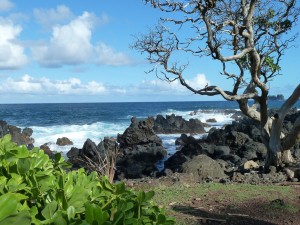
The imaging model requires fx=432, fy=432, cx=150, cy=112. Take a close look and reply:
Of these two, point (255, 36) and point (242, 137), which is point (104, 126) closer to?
point (242, 137)

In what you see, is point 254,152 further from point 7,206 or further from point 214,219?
point 7,206

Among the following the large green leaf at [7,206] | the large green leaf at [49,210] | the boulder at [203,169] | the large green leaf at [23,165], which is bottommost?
the boulder at [203,169]

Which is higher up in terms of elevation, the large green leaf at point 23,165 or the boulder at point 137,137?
the large green leaf at point 23,165

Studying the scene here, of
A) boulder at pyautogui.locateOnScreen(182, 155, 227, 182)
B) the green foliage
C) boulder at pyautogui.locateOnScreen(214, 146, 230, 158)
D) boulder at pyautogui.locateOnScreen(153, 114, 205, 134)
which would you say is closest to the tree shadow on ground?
the green foliage

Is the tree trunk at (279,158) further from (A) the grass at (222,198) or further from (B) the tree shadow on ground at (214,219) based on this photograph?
(B) the tree shadow on ground at (214,219)

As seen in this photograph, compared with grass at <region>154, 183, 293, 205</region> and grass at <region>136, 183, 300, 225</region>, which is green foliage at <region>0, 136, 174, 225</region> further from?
grass at <region>154, 183, 293, 205</region>

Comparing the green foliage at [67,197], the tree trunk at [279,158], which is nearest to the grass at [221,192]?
the tree trunk at [279,158]

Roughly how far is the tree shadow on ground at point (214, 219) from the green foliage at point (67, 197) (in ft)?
12.3

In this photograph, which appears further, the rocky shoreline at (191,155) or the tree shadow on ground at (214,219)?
the rocky shoreline at (191,155)

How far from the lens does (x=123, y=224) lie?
5.52 ft

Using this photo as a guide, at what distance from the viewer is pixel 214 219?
5734mm

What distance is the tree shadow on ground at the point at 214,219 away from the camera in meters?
5.66

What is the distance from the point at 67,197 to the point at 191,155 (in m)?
19.3

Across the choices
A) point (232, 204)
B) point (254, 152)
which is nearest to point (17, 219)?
point (232, 204)
